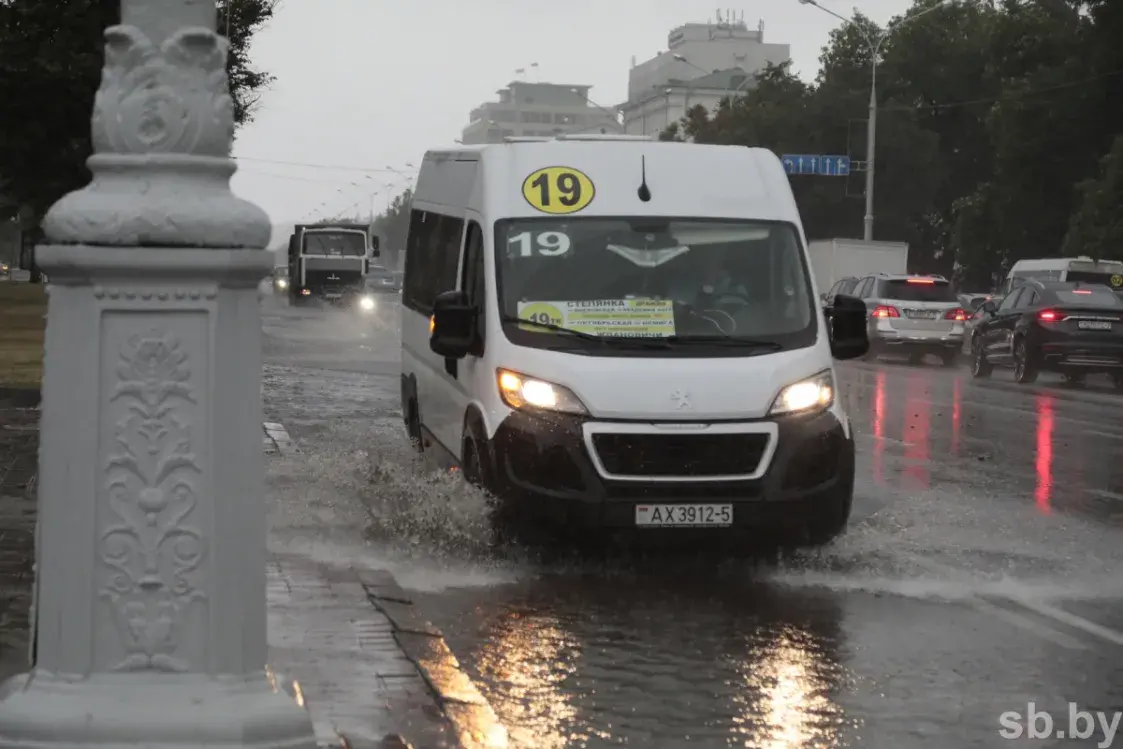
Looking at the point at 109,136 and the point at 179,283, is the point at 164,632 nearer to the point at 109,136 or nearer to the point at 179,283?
the point at 179,283

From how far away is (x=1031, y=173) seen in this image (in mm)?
62594

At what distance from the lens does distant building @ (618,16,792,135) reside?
552 feet

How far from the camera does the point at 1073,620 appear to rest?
878 centimetres

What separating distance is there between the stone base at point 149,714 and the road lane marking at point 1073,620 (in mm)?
4729

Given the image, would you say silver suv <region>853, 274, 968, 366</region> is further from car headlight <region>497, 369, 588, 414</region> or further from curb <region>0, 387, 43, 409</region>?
car headlight <region>497, 369, 588, 414</region>

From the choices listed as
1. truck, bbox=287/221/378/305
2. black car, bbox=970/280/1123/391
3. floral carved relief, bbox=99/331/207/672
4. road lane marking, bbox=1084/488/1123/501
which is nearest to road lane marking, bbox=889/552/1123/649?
road lane marking, bbox=1084/488/1123/501

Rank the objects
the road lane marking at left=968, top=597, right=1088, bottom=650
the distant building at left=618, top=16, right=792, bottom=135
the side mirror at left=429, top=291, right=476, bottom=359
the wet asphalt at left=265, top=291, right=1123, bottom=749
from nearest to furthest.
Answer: the wet asphalt at left=265, top=291, right=1123, bottom=749, the road lane marking at left=968, top=597, right=1088, bottom=650, the side mirror at left=429, top=291, right=476, bottom=359, the distant building at left=618, top=16, right=792, bottom=135

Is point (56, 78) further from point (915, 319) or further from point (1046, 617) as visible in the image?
point (1046, 617)

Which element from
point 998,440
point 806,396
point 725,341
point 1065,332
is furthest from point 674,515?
point 1065,332

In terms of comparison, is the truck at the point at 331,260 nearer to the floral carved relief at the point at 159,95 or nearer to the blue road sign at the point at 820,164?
the blue road sign at the point at 820,164

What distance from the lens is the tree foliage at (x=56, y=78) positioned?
102 ft

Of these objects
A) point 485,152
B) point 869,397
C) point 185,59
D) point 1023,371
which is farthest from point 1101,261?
point 185,59

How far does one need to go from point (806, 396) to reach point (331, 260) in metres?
65.4

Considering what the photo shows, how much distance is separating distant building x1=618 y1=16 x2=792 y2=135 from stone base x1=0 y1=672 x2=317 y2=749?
162 m
